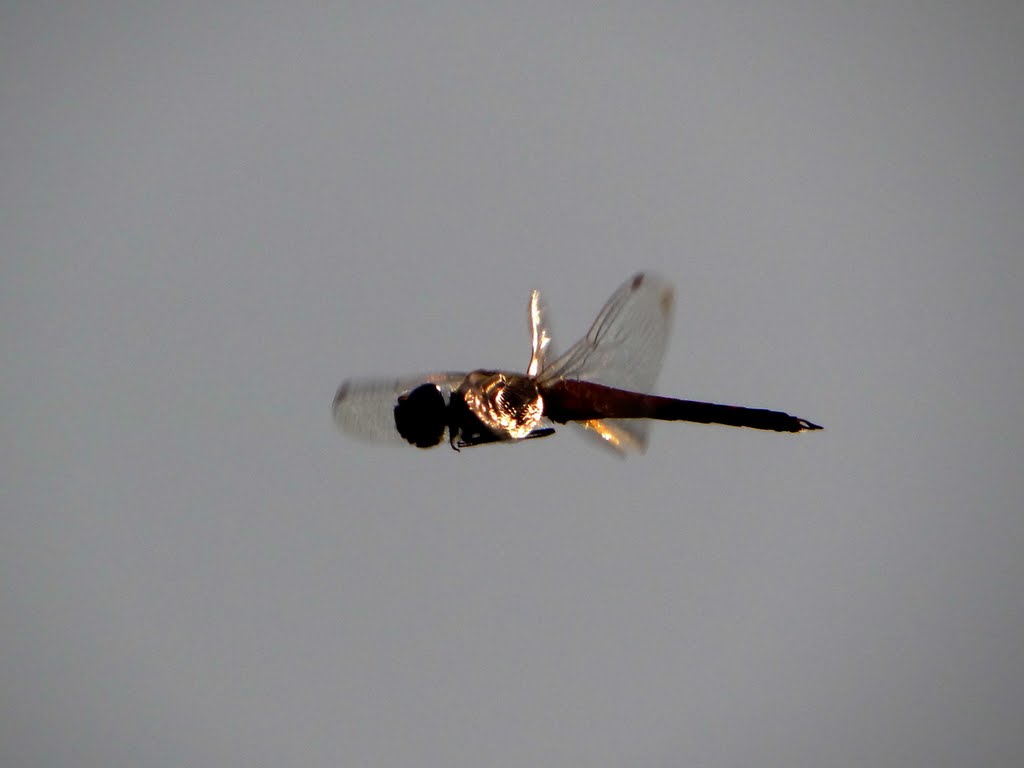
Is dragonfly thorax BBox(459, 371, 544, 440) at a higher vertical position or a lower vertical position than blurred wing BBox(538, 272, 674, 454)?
lower

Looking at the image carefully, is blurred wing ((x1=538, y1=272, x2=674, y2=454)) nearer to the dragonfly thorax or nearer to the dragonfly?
the dragonfly

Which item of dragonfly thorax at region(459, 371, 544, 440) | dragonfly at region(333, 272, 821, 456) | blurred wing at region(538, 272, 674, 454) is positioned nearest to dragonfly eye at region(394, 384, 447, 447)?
dragonfly at region(333, 272, 821, 456)

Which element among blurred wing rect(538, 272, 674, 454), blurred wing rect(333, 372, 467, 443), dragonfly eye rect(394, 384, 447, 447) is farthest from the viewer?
blurred wing rect(538, 272, 674, 454)

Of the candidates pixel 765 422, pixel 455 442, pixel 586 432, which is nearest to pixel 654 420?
pixel 586 432

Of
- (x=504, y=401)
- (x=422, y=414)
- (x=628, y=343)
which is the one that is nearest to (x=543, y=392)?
(x=504, y=401)

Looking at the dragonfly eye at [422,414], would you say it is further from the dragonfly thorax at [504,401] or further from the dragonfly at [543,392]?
the dragonfly thorax at [504,401]

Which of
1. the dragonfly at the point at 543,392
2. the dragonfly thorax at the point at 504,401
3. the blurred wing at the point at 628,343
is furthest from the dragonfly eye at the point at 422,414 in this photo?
the blurred wing at the point at 628,343

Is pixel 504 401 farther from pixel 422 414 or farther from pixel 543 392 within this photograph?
pixel 422 414

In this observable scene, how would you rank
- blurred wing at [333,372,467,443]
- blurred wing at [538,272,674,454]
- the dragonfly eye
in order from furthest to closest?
→ blurred wing at [538,272,674,454], blurred wing at [333,372,467,443], the dragonfly eye
